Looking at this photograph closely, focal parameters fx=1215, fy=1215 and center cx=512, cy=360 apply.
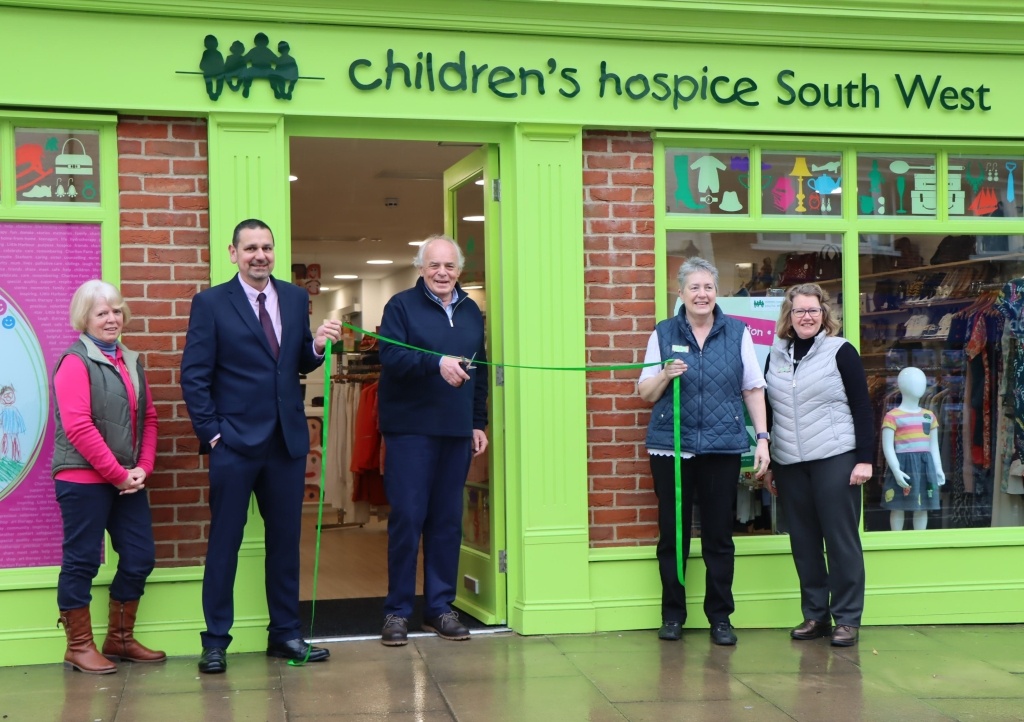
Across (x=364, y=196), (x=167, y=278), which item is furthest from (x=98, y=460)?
(x=364, y=196)

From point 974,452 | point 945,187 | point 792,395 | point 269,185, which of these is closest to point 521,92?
point 269,185

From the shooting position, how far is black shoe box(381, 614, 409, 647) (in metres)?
6.05

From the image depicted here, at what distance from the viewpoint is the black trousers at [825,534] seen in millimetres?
6180

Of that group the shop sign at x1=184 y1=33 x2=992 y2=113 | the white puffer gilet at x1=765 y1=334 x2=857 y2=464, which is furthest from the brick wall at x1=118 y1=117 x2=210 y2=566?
the white puffer gilet at x1=765 y1=334 x2=857 y2=464

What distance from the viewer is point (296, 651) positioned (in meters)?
5.70

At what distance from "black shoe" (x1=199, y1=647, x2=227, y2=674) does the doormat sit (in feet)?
2.64

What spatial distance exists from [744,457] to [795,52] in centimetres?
224

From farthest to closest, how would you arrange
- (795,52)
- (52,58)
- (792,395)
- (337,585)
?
(337,585) < (795,52) < (792,395) < (52,58)

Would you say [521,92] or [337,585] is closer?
[521,92]

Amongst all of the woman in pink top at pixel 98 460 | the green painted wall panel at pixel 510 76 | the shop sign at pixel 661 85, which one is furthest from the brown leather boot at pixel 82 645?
the shop sign at pixel 661 85

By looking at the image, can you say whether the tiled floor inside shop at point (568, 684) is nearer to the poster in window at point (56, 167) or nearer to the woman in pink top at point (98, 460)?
the woman in pink top at point (98, 460)

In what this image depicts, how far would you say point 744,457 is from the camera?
6695mm

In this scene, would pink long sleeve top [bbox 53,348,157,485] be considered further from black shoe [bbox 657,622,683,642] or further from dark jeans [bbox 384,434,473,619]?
black shoe [bbox 657,622,683,642]

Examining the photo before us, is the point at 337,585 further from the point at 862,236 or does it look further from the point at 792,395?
the point at 862,236
